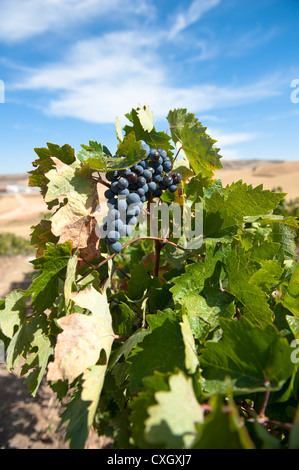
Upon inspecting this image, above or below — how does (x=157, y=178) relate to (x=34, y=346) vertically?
above

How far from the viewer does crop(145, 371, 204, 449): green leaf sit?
66cm

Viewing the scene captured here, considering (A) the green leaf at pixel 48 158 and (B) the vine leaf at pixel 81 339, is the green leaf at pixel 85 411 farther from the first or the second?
(A) the green leaf at pixel 48 158

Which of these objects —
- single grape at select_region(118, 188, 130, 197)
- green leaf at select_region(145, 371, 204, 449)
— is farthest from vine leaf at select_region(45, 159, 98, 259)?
green leaf at select_region(145, 371, 204, 449)

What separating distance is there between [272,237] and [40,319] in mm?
1236

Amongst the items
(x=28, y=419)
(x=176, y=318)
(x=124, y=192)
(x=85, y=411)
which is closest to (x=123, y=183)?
(x=124, y=192)

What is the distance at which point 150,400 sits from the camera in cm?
82

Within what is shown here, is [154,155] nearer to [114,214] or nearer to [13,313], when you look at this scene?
[114,214]

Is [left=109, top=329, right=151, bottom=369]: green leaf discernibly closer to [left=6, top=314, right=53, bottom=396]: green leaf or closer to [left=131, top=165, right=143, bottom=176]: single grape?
[left=6, top=314, right=53, bottom=396]: green leaf

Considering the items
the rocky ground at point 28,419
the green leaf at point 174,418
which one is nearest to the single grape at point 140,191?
the green leaf at point 174,418

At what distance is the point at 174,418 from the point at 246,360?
0.28 m

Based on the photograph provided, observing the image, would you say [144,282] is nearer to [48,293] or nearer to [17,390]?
[48,293]

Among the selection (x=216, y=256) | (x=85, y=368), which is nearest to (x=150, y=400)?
(x=85, y=368)

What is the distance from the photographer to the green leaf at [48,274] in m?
1.22

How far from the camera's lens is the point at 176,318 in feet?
3.45
